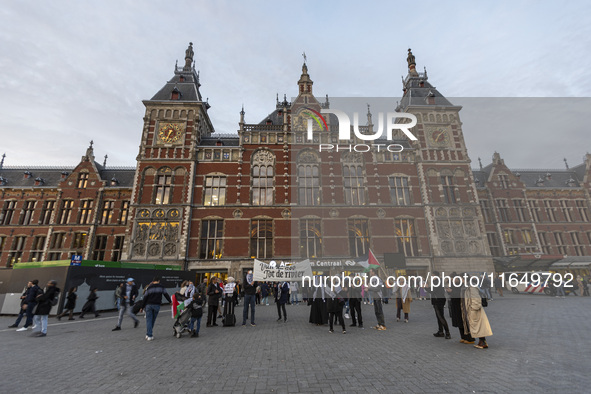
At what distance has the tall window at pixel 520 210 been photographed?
34188mm

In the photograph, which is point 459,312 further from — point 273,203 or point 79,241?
point 79,241

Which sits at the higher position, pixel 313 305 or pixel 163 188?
pixel 163 188

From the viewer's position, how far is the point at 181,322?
835 centimetres

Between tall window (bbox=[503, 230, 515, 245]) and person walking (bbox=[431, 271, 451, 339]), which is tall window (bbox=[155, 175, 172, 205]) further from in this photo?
tall window (bbox=[503, 230, 515, 245])

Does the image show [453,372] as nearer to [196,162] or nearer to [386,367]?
[386,367]

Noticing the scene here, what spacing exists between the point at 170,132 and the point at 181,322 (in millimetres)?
24831

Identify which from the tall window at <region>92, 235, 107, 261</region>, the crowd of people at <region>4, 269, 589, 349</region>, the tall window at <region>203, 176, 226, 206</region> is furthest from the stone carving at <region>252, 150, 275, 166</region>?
the tall window at <region>92, 235, 107, 261</region>

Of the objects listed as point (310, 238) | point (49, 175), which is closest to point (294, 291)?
point (310, 238)

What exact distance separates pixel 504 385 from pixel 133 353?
7.65 metres

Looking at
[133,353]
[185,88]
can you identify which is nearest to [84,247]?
[185,88]

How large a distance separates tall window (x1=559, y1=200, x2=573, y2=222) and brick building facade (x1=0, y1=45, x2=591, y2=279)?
0.60 metres

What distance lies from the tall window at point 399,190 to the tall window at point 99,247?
3305 centimetres

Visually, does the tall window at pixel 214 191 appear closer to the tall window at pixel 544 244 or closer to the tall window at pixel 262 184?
the tall window at pixel 262 184

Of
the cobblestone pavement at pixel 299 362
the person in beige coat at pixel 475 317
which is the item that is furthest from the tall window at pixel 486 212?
the person in beige coat at pixel 475 317
